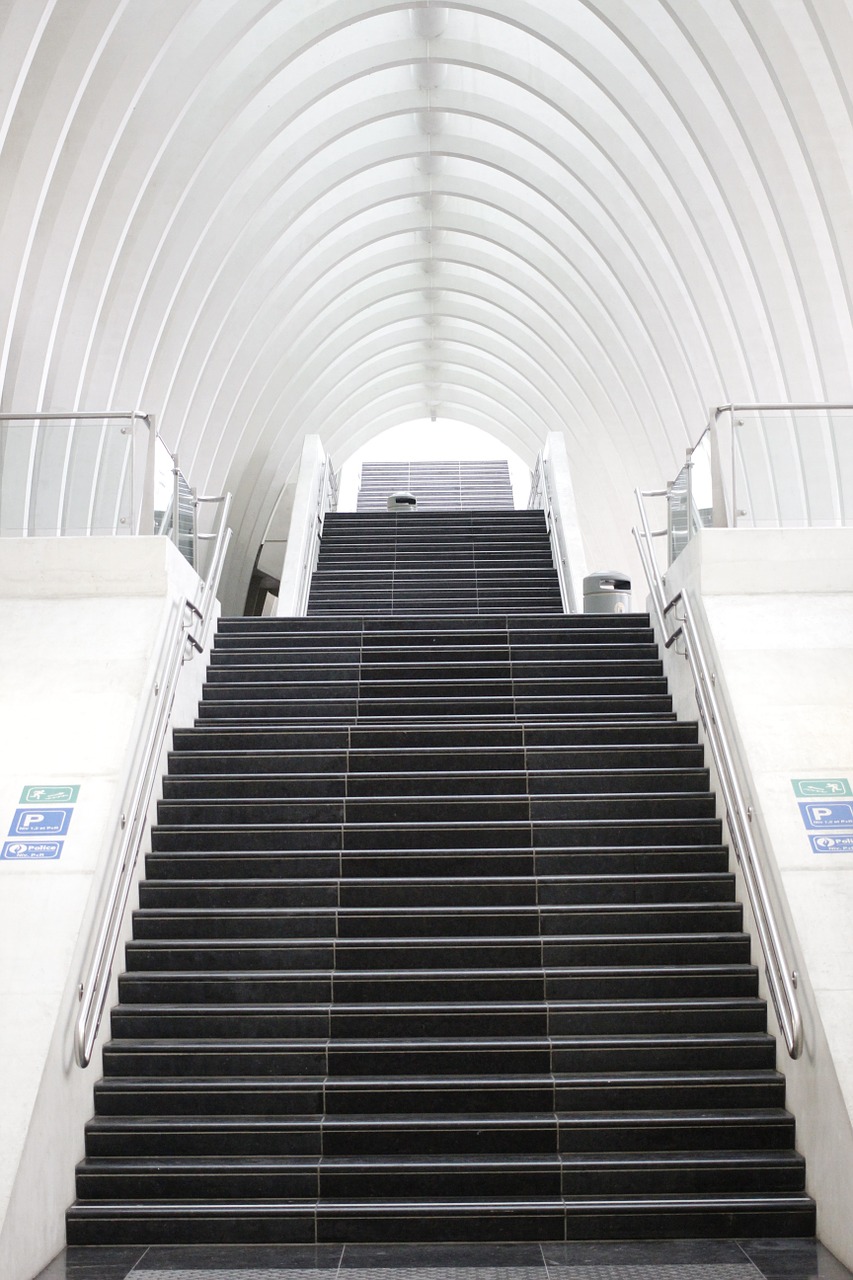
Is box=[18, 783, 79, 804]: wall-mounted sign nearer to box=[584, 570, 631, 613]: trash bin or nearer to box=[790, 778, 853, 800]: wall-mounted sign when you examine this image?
box=[790, 778, 853, 800]: wall-mounted sign

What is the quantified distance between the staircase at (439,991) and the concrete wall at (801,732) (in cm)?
38

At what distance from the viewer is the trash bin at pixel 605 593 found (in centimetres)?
1429

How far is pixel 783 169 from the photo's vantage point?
16.0 metres

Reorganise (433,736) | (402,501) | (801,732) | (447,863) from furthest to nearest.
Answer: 1. (402,501)
2. (433,736)
3. (447,863)
4. (801,732)

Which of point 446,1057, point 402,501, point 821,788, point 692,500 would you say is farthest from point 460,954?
point 402,501

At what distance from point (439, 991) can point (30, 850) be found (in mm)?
2373

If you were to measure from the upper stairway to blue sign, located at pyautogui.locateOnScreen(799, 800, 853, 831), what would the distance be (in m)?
7.03

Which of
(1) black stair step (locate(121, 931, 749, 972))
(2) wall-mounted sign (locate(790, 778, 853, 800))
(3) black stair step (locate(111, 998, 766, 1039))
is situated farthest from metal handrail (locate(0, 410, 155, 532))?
(2) wall-mounted sign (locate(790, 778, 853, 800))

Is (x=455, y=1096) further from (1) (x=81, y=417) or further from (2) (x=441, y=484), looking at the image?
(2) (x=441, y=484)

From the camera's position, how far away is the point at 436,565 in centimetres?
1611

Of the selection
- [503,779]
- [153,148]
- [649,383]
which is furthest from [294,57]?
[503,779]

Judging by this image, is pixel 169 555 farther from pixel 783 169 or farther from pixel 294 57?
pixel 294 57

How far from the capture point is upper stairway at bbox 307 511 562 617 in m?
15.1

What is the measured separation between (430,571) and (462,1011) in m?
9.37
